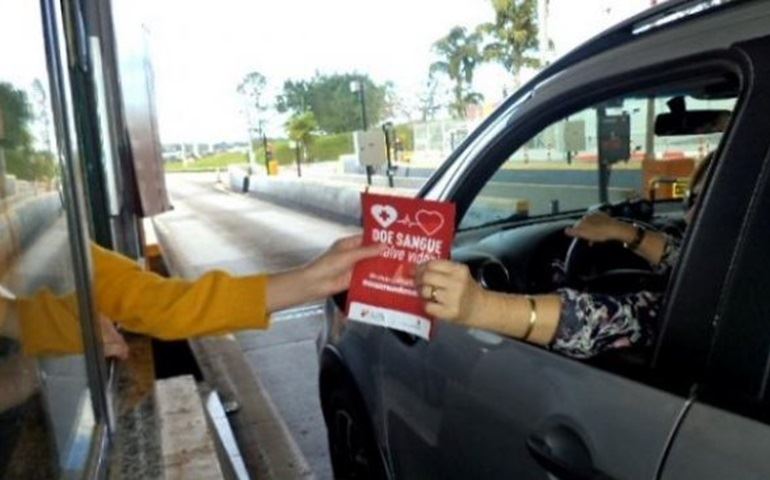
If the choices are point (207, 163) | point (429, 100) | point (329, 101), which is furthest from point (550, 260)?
point (207, 163)

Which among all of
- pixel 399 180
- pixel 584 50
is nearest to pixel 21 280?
pixel 584 50

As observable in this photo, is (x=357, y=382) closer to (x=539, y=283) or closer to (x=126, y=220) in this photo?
(x=539, y=283)

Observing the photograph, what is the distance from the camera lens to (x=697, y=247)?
4.63 ft

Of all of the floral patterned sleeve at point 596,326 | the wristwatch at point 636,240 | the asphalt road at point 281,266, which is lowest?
the asphalt road at point 281,266

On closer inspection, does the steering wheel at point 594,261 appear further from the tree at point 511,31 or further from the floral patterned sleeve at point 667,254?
the tree at point 511,31

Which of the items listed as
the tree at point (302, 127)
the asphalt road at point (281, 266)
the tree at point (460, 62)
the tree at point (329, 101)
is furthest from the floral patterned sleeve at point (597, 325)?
the tree at point (302, 127)

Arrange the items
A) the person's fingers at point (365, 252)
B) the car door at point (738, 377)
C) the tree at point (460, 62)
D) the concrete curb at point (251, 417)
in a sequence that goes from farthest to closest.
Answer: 1. the tree at point (460, 62)
2. the concrete curb at point (251, 417)
3. the person's fingers at point (365, 252)
4. the car door at point (738, 377)

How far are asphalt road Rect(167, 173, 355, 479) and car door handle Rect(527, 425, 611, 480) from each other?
2313 mm

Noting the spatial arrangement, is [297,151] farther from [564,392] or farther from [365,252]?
[564,392]

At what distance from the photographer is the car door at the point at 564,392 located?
1.36 m

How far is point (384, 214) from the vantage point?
1562 millimetres

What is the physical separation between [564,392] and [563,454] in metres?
0.14

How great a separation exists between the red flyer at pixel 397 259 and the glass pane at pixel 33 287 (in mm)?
619

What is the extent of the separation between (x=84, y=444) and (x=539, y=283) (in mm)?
1488
